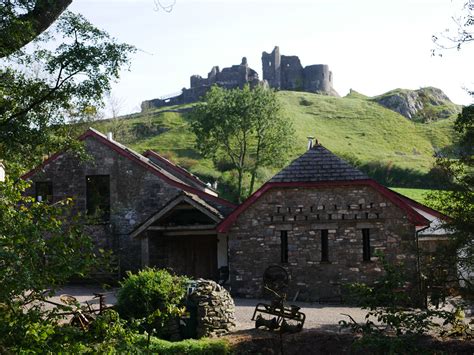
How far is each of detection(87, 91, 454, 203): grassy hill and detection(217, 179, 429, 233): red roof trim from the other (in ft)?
98.7

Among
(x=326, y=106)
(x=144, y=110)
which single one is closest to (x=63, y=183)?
(x=144, y=110)

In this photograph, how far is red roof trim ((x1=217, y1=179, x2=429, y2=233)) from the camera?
2236cm

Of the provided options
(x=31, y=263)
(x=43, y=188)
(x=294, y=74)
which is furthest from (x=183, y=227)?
(x=294, y=74)

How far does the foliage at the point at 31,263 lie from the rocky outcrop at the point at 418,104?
276 feet

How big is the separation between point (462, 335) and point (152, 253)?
12923 mm

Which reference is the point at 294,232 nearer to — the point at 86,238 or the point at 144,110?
the point at 86,238

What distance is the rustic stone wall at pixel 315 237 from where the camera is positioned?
22.8 metres

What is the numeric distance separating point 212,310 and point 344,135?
6280 cm

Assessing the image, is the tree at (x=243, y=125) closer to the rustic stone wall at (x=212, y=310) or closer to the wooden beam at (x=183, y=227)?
the wooden beam at (x=183, y=227)

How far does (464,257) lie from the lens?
48.1ft

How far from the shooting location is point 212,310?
17.7 metres

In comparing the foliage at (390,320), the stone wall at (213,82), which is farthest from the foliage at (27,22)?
the stone wall at (213,82)

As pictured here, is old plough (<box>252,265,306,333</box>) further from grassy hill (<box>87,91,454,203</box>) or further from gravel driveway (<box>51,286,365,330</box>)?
grassy hill (<box>87,91,454,203</box>)

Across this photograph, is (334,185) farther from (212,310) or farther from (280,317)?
(212,310)
